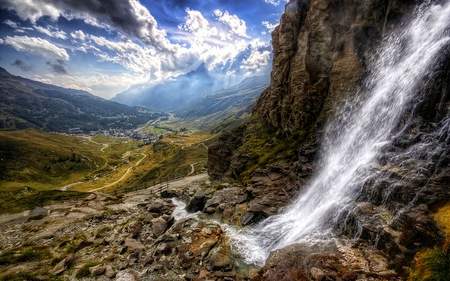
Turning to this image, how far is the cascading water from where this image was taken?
62.3 ft

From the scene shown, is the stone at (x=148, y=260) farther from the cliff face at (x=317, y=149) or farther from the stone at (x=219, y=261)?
the cliff face at (x=317, y=149)

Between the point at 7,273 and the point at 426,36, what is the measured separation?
53376mm

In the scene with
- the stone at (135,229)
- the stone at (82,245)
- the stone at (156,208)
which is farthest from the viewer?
the stone at (156,208)

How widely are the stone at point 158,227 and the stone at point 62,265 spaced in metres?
9.93

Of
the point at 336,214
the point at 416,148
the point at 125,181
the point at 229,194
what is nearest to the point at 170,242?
the point at 229,194

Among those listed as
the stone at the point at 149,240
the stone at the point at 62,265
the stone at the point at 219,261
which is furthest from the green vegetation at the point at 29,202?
the stone at the point at 219,261

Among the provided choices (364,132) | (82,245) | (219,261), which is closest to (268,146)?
(364,132)

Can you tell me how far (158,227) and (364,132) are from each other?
3408 centimetres

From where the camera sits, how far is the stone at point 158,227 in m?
28.0

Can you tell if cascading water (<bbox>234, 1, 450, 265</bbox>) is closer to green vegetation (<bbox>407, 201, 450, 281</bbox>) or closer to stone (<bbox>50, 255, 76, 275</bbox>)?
green vegetation (<bbox>407, 201, 450, 281</bbox>)

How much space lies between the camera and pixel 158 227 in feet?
95.1

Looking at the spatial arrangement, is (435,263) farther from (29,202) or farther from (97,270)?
(29,202)

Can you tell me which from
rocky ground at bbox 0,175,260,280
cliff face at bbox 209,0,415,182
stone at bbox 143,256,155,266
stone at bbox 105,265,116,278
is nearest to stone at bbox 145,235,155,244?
rocky ground at bbox 0,175,260,280

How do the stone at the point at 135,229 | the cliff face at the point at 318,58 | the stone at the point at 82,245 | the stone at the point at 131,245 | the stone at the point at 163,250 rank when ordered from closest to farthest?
the stone at the point at 163,250 < the stone at the point at 131,245 < the stone at the point at 82,245 < the stone at the point at 135,229 < the cliff face at the point at 318,58
